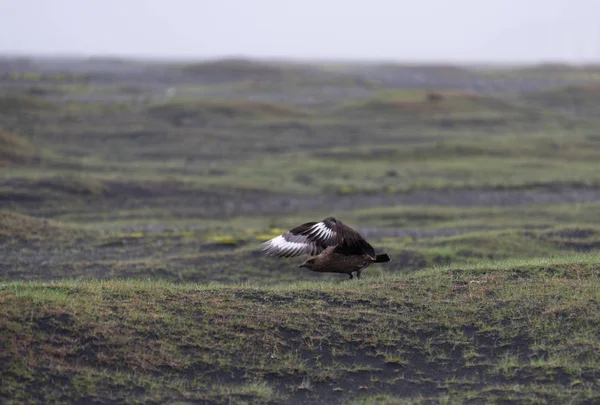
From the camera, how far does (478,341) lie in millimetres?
9727

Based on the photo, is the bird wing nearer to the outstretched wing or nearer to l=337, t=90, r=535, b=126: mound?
the outstretched wing

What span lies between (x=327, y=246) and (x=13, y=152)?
87.0ft

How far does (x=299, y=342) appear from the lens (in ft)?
31.6

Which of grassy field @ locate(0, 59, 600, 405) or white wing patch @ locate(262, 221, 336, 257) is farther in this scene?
white wing patch @ locate(262, 221, 336, 257)

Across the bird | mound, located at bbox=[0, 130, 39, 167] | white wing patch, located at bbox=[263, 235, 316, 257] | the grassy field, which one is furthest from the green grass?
mound, located at bbox=[0, 130, 39, 167]

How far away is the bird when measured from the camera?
35.4ft

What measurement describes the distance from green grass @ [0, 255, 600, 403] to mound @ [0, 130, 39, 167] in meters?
24.1

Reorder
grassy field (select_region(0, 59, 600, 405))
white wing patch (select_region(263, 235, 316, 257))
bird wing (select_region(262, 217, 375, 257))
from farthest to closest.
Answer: white wing patch (select_region(263, 235, 316, 257)) → bird wing (select_region(262, 217, 375, 257)) → grassy field (select_region(0, 59, 600, 405))

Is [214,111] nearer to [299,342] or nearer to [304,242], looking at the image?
[304,242]

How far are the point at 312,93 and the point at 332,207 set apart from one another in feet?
157

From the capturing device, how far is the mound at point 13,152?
33500 millimetres

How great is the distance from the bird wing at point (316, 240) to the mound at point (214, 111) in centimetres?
3763

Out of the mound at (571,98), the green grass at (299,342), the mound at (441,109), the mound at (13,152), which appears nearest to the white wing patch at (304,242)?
the green grass at (299,342)

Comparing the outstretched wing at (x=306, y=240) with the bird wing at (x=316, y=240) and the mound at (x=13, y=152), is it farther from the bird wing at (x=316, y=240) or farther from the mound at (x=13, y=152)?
the mound at (x=13, y=152)
